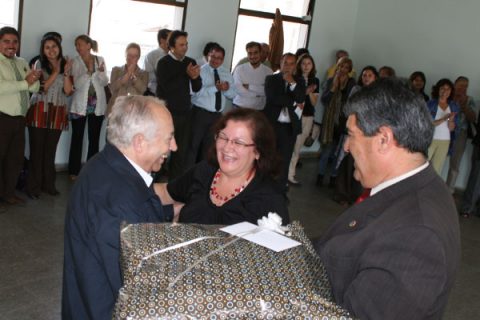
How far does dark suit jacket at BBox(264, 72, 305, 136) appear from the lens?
6762mm

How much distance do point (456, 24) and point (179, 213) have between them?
7.00 m

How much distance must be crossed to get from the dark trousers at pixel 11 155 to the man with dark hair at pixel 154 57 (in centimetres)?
179

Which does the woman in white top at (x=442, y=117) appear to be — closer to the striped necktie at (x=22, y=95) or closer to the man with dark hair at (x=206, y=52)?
the man with dark hair at (x=206, y=52)

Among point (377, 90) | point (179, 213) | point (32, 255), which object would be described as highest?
point (377, 90)

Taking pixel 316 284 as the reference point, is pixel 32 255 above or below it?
below

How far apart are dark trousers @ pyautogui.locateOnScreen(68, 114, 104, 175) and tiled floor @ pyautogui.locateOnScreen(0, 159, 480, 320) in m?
0.19

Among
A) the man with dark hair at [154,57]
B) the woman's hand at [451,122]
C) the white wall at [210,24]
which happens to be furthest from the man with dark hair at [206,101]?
the woman's hand at [451,122]

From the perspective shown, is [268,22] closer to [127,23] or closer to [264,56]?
[264,56]

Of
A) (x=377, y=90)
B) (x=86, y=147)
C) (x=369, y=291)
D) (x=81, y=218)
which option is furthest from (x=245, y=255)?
(x=86, y=147)

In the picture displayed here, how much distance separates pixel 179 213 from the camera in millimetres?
2566

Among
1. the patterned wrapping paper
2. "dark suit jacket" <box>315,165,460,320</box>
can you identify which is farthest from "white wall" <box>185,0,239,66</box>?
the patterned wrapping paper

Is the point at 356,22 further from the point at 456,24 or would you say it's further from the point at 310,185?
the point at 310,185

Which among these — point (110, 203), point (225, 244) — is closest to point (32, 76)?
point (110, 203)

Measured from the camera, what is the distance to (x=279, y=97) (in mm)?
6750
